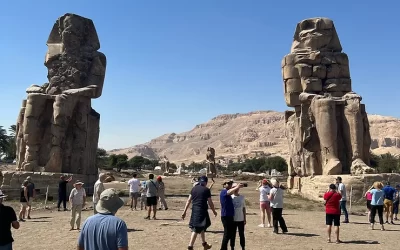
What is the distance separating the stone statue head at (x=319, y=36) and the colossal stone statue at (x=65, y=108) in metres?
9.06

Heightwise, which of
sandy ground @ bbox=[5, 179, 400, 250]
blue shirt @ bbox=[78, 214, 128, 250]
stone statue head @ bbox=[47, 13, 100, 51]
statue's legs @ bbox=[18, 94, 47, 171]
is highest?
stone statue head @ bbox=[47, 13, 100, 51]

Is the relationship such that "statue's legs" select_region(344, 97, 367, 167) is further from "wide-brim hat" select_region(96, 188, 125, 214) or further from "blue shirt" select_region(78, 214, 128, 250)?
"blue shirt" select_region(78, 214, 128, 250)

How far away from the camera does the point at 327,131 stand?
16594 mm

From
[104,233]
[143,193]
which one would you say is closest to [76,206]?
[143,193]

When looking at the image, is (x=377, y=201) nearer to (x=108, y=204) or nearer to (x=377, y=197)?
(x=377, y=197)

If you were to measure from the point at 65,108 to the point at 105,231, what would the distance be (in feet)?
48.6

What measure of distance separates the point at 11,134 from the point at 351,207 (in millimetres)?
49416

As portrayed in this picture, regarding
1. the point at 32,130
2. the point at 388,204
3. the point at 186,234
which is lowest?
the point at 186,234

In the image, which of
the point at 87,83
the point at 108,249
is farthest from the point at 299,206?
the point at 108,249

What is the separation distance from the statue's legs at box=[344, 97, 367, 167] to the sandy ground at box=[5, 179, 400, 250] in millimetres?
3121

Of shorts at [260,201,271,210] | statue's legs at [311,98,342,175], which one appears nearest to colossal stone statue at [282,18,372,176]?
statue's legs at [311,98,342,175]

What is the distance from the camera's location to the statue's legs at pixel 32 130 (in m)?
17.8

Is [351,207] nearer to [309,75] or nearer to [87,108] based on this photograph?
[309,75]

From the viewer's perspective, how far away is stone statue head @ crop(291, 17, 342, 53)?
62.7ft
